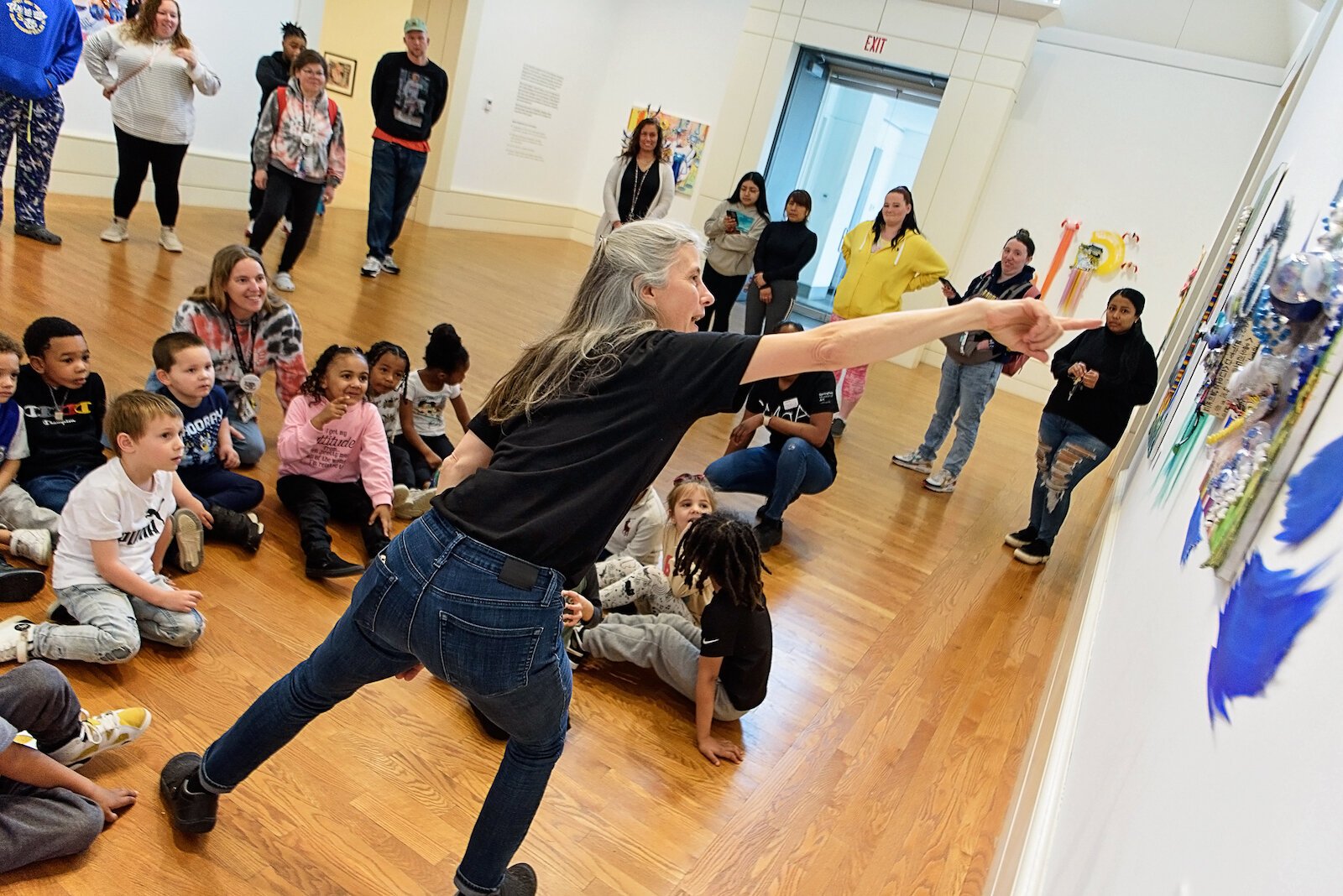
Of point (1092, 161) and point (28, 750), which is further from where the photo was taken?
point (1092, 161)

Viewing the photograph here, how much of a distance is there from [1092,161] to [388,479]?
344 inches

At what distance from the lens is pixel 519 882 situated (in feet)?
6.86

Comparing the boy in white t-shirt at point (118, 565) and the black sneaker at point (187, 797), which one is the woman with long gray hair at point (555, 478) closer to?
the black sneaker at point (187, 797)

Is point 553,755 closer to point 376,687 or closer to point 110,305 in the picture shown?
point 376,687

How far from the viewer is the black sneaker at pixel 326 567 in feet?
10.7

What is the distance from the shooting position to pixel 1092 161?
379 inches

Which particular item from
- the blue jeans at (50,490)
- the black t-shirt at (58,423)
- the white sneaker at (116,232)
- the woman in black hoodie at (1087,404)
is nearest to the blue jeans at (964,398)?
the woman in black hoodie at (1087,404)

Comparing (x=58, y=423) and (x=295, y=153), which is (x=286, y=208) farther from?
(x=58, y=423)

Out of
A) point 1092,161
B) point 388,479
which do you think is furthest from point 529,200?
point 388,479

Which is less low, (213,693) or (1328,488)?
(1328,488)

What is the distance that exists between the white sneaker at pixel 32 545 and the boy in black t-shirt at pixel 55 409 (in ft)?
0.45

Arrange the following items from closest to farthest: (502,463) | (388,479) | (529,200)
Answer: (502,463)
(388,479)
(529,200)

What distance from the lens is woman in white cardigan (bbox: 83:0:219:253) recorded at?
6016 millimetres

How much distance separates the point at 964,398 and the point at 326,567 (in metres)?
4.13
